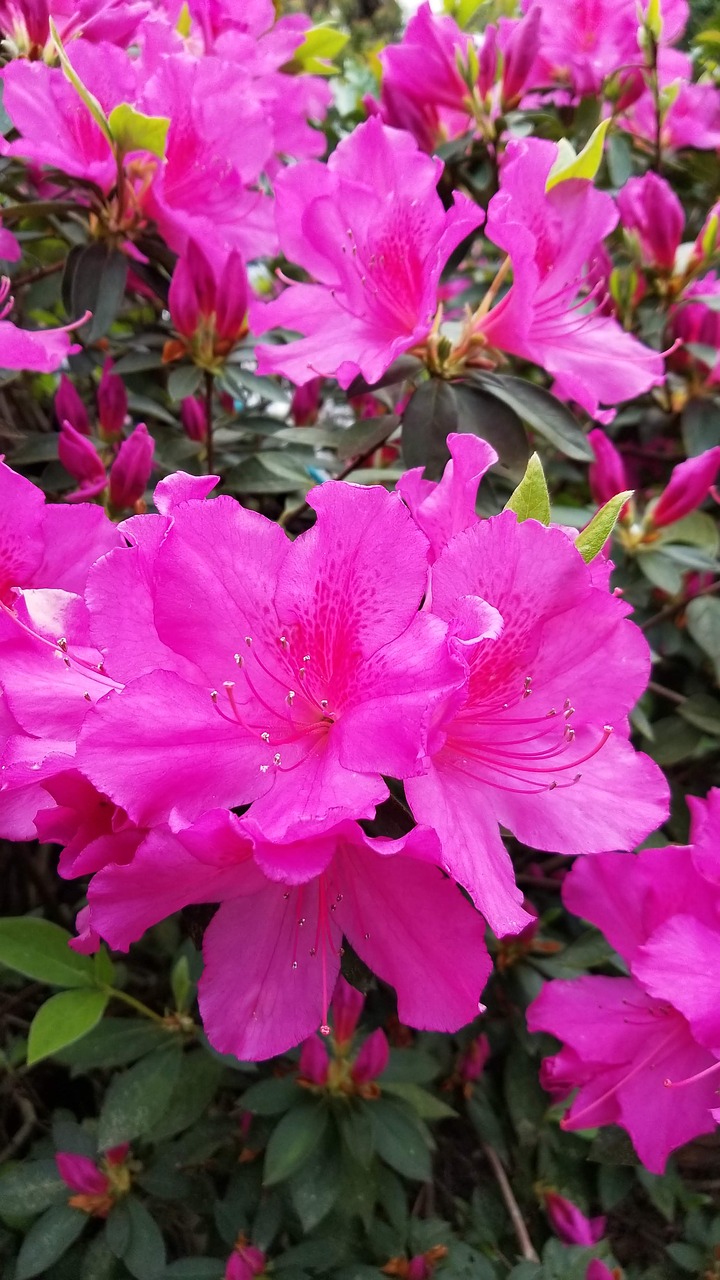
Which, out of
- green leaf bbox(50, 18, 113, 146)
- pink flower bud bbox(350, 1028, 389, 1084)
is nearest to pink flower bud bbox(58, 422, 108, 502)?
green leaf bbox(50, 18, 113, 146)

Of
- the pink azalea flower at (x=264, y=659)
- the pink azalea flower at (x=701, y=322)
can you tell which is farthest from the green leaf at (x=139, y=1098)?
the pink azalea flower at (x=701, y=322)

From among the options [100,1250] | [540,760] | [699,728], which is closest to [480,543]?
[540,760]

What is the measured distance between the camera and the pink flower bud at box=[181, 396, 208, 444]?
1186mm

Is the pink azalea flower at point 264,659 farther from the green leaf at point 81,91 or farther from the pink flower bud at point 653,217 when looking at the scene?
the pink flower bud at point 653,217

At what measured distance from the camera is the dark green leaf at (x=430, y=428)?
3.18 feet

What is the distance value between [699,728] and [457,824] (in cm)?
91

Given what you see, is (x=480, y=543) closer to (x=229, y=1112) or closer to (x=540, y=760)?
(x=540, y=760)

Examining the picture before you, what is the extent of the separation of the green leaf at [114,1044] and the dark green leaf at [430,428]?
804 mm

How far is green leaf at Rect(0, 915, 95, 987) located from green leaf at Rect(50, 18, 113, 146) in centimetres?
87

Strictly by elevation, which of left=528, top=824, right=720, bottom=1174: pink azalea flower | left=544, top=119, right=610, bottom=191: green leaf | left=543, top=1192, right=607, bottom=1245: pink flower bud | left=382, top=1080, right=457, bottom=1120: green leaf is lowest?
left=543, top=1192, right=607, bottom=1245: pink flower bud

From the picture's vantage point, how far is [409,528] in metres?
0.58

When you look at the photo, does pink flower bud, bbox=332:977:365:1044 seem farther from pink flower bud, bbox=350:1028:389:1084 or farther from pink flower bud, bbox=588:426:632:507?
pink flower bud, bbox=588:426:632:507

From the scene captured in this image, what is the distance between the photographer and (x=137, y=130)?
0.98m

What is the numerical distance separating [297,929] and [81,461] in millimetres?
615
